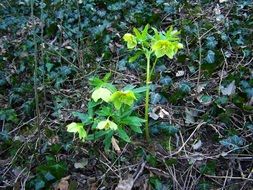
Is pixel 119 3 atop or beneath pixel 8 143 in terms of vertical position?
atop

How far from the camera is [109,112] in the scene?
1.69 meters

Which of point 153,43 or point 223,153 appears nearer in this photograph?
point 153,43

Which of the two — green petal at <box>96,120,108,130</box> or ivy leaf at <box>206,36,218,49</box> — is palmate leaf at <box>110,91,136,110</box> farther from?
ivy leaf at <box>206,36,218,49</box>

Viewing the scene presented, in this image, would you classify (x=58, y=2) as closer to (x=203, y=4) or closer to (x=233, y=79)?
(x=203, y=4)

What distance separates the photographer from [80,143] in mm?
1937

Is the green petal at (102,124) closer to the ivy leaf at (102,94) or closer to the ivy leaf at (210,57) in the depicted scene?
the ivy leaf at (102,94)

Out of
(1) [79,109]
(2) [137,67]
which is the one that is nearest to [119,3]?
(2) [137,67]

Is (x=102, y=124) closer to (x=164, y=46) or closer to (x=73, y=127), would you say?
(x=73, y=127)

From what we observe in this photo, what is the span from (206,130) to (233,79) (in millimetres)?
346

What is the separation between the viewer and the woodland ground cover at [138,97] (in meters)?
1.80

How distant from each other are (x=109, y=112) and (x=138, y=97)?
14 centimetres

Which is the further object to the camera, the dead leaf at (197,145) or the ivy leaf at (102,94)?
the dead leaf at (197,145)

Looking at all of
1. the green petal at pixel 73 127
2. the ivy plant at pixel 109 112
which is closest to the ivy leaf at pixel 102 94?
the ivy plant at pixel 109 112

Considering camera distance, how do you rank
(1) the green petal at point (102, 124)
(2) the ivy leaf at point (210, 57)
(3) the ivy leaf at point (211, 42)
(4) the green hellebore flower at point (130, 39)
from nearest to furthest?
(1) the green petal at point (102, 124) < (4) the green hellebore flower at point (130, 39) < (2) the ivy leaf at point (210, 57) < (3) the ivy leaf at point (211, 42)
